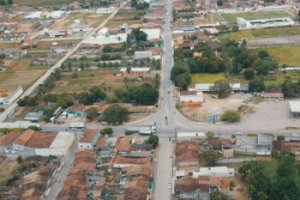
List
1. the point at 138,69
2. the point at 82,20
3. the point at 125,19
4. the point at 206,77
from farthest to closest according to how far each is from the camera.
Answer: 1. the point at 82,20
2. the point at 125,19
3. the point at 138,69
4. the point at 206,77

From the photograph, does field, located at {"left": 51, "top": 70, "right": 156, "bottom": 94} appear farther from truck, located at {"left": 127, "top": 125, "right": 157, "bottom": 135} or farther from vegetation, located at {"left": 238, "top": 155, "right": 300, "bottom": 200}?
vegetation, located at {"left": 238, "top": 155, "right": 300, "bottom": 200}

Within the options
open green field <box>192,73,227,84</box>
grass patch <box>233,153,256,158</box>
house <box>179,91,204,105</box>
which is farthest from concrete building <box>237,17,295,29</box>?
grass patch <box>233,153,256,158</box>

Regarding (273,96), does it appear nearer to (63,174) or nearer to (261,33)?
(63,174)

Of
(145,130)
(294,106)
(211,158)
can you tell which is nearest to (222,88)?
(294,106)

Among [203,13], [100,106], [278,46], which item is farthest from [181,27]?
[100,106]

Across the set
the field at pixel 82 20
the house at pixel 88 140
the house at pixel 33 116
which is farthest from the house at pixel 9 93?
the field at pixel 82 20
